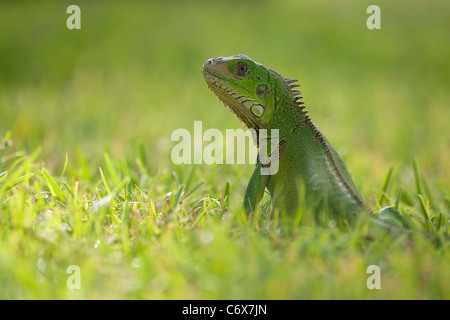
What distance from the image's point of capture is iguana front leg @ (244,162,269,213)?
10.4ft

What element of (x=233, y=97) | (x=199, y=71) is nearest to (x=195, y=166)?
(x=233, y=97)

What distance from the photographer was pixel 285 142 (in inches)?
131

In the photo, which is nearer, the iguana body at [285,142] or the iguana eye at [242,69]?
the iguana body at [285,142]

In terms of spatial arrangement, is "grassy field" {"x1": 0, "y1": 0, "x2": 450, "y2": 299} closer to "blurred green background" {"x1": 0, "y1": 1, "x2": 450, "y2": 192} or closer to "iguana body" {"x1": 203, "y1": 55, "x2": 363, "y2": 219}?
"blurred green background" {"x1": 0, "y1": 1, "x2": 450, "y2": 192}

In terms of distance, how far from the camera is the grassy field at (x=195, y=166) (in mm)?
2365

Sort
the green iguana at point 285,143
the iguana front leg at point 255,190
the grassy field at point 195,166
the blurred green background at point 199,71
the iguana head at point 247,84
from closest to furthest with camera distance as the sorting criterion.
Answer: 1. the grassy field at point 195,166
2. the green iguana at point 285,143
3. the iguana front leg at point 255,190
4. the iguana head at point 247,84
5. the blurred green background at point 199,71

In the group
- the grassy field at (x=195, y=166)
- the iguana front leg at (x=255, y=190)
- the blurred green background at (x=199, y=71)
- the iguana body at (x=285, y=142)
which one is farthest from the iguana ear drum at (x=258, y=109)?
the blurred green background at (x=199, y=71)

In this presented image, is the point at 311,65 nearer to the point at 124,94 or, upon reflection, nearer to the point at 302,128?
the point at 124,94

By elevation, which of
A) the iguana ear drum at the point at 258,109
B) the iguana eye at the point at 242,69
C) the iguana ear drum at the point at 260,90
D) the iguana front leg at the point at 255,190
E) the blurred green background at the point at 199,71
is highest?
the blurred green background at the point at 199,71

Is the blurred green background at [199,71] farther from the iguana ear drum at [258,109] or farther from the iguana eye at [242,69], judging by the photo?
the iguana eye at [242,69]

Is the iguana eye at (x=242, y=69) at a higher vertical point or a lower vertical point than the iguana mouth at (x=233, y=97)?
higher

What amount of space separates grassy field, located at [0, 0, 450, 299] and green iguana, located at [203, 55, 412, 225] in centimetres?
18

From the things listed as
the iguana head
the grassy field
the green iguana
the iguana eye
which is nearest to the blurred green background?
the grassy field

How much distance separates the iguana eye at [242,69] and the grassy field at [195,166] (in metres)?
0.88
